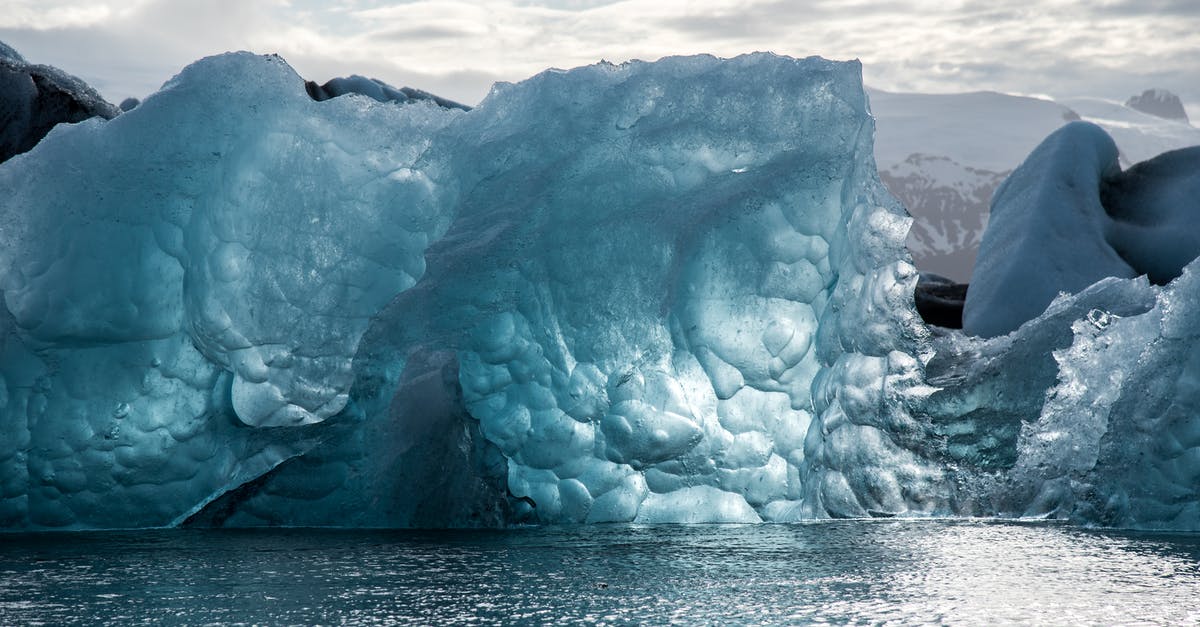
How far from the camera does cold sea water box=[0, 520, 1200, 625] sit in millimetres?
2660

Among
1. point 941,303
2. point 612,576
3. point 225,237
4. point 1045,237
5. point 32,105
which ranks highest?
point 32,105

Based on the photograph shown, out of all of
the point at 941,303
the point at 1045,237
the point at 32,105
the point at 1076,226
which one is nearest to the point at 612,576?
the point at 1045,237

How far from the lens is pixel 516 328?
15.6ft

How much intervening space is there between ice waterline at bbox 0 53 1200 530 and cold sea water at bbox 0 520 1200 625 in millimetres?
319

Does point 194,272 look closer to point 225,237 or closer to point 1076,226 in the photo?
point 225,237

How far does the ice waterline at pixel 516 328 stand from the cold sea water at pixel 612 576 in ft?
1.05

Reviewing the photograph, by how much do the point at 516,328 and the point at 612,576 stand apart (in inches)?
65.1

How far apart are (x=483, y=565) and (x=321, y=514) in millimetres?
1441

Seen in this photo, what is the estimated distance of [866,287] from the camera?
4.71 m

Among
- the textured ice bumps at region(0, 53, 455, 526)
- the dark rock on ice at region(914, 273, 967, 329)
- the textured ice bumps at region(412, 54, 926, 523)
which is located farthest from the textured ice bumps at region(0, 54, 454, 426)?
the dark rock on ice at region(914, 273, 967, 329)

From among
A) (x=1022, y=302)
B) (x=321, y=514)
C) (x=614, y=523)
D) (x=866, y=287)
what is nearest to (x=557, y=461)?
(x=614, y=523)

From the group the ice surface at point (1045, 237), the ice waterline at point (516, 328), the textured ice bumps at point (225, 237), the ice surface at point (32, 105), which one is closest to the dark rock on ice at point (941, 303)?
the ice surface at point (1045, 237)

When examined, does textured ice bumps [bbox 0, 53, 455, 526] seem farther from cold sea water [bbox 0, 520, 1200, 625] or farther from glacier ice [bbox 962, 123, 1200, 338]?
glacier ice [bbox 962, 123, 1200, 338]

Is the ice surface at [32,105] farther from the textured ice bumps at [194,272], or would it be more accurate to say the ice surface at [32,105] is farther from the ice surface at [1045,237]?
the ice surface at [1045,237]
